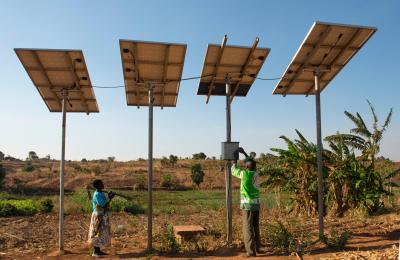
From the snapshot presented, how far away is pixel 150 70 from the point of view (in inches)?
342

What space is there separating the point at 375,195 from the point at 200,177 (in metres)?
30.2

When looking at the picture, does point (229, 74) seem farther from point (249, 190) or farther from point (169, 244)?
point (169, 244)

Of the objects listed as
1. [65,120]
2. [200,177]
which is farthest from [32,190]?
[65,120]

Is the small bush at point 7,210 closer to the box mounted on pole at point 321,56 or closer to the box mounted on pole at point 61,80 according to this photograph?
the box mounted on pole at point 61,80

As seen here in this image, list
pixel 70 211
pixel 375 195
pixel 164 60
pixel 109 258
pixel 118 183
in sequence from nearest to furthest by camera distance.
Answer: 1. pixel 109 258
2. pixel 164 60
3. pixel 375 195
4. pixel 70 211
5. pixel 118 183

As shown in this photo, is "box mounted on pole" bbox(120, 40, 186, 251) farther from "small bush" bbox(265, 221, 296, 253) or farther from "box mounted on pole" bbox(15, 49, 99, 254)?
"small bush" bbox(265, 221, 296, 253)

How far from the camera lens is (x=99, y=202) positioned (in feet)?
26.2

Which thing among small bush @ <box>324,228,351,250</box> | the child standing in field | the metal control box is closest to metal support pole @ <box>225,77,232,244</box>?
the metal control box

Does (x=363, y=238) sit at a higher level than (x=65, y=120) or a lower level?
lower

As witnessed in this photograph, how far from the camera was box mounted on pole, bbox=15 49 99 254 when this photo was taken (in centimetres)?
813

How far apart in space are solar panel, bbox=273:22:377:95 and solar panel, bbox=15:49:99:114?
439 centimetres

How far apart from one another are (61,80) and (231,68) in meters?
3.64

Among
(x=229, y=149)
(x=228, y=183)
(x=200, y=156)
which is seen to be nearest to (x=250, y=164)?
(x=229, y=149)

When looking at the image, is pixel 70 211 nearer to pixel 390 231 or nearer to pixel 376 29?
pixel 390 231
